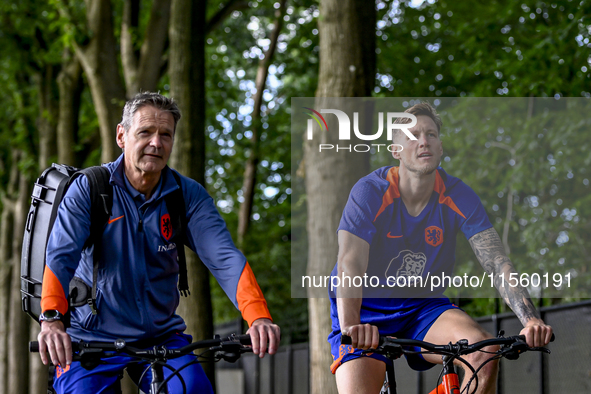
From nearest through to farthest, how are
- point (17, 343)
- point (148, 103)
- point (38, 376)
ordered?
point (148, 103), point (38, 376), point (17, 343)

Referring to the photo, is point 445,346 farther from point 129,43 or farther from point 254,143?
point 254,143

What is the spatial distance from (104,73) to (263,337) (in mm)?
8027

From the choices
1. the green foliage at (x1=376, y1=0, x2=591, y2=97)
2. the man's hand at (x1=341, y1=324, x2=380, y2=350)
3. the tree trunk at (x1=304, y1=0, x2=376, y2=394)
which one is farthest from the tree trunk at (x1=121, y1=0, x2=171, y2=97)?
the man's hand at (x1=341, y1=324, x2=380, y2=350)

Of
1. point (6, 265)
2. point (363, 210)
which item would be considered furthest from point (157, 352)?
point (6, 265)

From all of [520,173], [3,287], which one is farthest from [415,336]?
[3,287]

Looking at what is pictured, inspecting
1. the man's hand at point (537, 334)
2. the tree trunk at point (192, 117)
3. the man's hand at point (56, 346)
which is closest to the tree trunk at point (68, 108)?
the tree trunk at point (192, 117)

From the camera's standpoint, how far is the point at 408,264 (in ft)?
15.6

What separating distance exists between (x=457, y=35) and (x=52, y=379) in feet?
34.6

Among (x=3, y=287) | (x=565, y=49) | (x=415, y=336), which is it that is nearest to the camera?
(x=415, y=336)

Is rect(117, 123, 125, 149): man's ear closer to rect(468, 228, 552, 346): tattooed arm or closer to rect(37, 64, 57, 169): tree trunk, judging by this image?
rect(468, 228, 552, 346): tattooed arm

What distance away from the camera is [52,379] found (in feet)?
11.5

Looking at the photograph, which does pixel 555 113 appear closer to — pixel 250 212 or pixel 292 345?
pixel 292 345

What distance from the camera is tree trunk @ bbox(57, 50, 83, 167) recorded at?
13.1 metres

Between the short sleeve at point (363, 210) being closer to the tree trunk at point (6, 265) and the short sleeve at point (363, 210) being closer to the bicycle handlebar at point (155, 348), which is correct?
the bicycle handlebar at point (155, 348)
